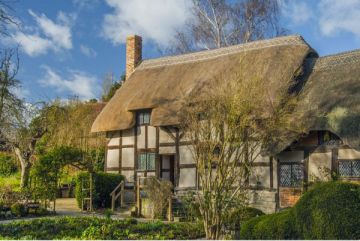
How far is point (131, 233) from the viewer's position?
11.7m

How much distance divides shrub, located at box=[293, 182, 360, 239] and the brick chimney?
59.3 ft

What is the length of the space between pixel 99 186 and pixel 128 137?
2.70 m

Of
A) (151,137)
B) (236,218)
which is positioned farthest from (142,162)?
(236,218)

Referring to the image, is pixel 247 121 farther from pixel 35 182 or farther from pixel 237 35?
pixel 237 35

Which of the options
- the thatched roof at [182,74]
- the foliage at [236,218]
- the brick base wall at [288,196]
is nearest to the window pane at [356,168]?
the brick base wall at [288,196]

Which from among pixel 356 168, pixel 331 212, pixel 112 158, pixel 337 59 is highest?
pixel 337 59

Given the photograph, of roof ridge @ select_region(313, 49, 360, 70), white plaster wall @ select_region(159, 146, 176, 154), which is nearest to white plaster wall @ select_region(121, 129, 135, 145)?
white plaster wall @ select_region(159, 146, 176, 154)

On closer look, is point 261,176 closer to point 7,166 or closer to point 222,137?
point 222,137

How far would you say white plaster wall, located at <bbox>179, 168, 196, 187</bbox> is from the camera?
18938mm

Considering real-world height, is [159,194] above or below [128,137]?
below

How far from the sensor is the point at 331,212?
8.24 m

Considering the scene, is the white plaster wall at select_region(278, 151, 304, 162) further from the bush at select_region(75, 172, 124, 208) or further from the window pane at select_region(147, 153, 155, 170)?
the bush at select_region(75, 172, 124, 208)

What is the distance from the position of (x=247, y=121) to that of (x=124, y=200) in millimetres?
11211

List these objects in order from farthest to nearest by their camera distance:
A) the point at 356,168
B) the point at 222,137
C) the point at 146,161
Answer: the point at 146,161 → the point at 356,168 → the point at 222,137
